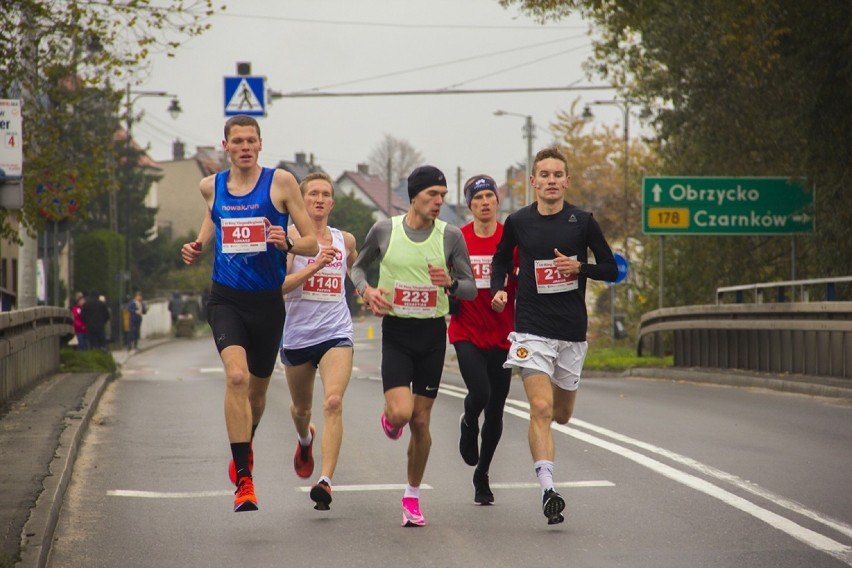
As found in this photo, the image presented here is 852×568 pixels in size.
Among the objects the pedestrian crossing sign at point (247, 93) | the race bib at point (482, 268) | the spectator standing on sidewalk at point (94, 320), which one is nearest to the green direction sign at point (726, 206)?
the pedestrian crossing sign at point (247, 93)

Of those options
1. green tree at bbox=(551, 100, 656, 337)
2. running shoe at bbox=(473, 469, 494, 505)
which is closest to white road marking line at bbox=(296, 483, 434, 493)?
running shoe at bbox=(473, 469, 494, 505)

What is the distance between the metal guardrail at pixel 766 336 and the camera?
18.3 m

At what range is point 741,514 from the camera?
838cm

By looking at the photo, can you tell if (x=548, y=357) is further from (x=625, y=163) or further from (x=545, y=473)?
(x=625, y=163)

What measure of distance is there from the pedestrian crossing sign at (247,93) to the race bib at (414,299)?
19.0 meters

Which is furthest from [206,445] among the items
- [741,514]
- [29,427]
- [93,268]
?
[93,268]

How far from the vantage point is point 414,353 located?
8.46 m

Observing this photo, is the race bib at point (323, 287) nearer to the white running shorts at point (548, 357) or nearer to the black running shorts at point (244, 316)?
the black running shorts at point (244, 316)

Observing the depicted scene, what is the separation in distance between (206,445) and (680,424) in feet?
14.1

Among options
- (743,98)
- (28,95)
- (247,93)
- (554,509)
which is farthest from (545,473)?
(247,93)

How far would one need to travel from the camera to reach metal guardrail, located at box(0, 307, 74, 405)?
15.2 meters

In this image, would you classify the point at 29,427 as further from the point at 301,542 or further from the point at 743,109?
the point at 743,109

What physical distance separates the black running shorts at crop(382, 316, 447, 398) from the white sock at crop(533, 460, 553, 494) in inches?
28.5

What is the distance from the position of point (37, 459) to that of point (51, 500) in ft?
7.12
